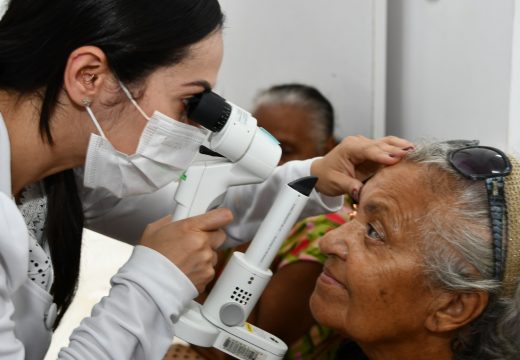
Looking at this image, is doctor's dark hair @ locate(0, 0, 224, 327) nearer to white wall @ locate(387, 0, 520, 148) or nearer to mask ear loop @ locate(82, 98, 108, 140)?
mask ear loop @ locate(82, 98, 108, 140)

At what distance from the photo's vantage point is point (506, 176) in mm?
1230

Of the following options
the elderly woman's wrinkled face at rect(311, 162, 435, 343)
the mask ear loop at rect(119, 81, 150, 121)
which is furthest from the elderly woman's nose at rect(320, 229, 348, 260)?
the mask ear loop at rect(119, 81, 150, 121)

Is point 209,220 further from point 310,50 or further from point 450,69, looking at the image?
point 310,50

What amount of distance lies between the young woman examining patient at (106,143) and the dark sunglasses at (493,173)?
6.3 inches

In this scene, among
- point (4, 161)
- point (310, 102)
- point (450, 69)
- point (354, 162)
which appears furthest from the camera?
point (310, 102)

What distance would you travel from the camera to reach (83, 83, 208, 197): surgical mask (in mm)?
1286

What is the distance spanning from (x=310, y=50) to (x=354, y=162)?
136 cm

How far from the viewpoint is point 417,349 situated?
1356 mm

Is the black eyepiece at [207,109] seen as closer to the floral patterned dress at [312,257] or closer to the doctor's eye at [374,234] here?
the doctor's eye at [374,234]

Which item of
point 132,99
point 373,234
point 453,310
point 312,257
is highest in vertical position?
point 132,99

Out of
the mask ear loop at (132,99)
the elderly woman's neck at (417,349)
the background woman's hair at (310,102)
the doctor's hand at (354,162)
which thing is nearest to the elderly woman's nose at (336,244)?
the doctor's hand at (354,162)

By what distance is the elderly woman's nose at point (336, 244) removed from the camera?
138 cm

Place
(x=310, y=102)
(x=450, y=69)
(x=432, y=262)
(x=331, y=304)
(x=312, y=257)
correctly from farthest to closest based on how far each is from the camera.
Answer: (x=310, y=102), (x=450, y=69), (x=312, y=257), (x=331, y=304), (x=432, y=262)

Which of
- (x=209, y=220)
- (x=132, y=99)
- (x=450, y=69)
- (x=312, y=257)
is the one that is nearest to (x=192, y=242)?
(x=209, y=220)
